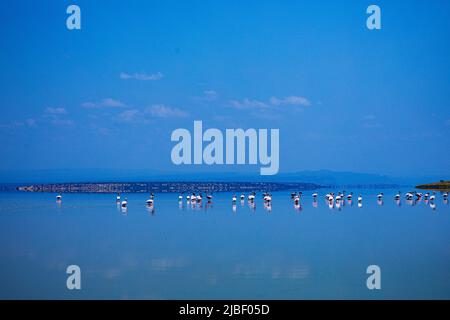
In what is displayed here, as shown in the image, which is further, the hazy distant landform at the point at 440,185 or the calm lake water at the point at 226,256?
the hazy distant landform at the point at 440,185

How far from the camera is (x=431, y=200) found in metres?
23.2

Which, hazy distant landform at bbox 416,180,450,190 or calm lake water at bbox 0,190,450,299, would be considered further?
hazy distant landform at bbox 416,180,450,190

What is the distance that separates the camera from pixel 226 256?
10.1m

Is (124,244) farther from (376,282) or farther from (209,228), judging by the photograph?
(376,282)

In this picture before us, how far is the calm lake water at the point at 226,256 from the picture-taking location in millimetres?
8156

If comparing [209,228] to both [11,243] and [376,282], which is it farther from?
[376,282]

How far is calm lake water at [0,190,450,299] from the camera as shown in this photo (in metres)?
8.16

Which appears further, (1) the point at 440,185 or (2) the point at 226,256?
(1) the point at 440,185

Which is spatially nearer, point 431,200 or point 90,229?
point 90,229

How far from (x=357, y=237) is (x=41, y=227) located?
615 cm
